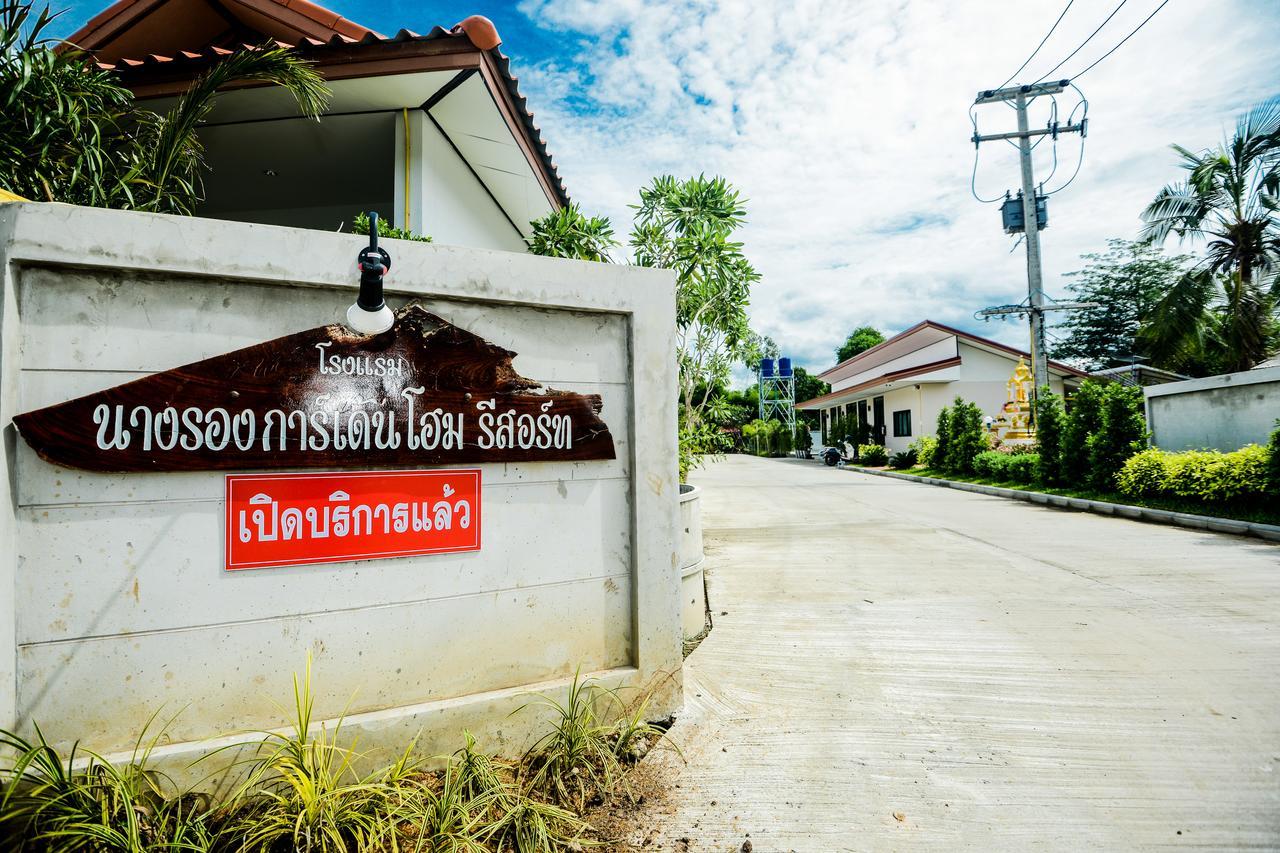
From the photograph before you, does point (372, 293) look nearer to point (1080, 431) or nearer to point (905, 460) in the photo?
point (1080, 431)

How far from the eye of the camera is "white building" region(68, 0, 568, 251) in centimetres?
487

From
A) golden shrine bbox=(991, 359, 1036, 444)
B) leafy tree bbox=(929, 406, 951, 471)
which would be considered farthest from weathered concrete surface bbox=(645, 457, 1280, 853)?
golden shrine bbox=(991, 359, 1036, 444)

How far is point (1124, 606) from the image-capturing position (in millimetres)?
4949

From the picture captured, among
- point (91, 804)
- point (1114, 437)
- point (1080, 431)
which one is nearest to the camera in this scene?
point (91, 804)

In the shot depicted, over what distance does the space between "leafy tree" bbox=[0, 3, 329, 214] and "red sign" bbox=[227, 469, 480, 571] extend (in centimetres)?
222

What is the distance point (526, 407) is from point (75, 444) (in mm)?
1633

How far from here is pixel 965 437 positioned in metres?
17.4

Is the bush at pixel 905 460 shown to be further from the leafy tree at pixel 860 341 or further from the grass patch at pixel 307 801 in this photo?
the leafy tree at pixel 860 341

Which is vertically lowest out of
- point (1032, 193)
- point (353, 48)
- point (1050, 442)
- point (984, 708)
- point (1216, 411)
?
point (984, 708)

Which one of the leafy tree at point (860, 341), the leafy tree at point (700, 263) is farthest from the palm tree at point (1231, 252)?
the leafy tree at point (860, 341)

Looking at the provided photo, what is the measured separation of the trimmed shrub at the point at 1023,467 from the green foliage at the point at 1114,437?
1834 millimetres

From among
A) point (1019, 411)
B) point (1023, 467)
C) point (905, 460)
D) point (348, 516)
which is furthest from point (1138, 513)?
point (905, 460)

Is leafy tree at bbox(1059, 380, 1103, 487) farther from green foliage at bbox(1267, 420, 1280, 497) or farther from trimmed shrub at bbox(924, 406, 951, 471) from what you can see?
trimmed shrub at bbox(924, 406, 951, 471)

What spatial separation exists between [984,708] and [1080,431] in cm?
1181
